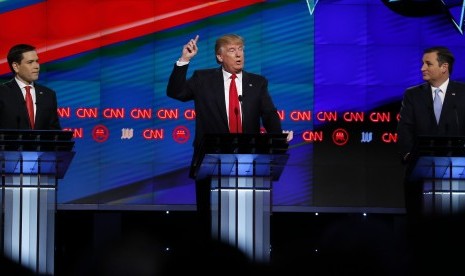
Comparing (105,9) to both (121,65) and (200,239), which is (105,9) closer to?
(121,65)

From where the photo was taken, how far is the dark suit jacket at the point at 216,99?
749 centimetres

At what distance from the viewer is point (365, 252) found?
3.21 m

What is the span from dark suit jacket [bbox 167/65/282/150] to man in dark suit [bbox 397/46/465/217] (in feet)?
3.08

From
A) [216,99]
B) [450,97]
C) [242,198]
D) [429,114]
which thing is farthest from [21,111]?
[450,97]

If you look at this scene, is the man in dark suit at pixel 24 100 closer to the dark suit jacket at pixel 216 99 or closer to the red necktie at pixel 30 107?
the red necktie at pixel 30 107

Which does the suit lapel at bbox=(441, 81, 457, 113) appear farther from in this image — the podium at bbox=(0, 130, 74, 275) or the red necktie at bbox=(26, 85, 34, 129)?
the red necktie at bbox=(26, 85, 34, 129)

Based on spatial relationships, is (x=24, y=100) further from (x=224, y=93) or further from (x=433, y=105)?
(x=433, y=105)

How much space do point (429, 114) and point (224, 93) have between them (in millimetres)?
1483

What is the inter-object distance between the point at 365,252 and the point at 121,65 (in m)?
6.69

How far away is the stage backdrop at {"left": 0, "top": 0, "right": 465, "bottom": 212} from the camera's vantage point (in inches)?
379

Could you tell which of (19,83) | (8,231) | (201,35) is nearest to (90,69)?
(201,35)

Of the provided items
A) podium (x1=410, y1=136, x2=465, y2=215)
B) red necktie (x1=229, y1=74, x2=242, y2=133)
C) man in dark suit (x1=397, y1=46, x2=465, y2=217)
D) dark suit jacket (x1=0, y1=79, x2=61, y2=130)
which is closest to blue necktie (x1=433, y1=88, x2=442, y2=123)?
man in dark suit (x1=397, y1=46, x2=465, y2=217)

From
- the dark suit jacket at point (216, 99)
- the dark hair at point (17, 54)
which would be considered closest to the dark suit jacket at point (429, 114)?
the dark suit jacket at point (216, 99)

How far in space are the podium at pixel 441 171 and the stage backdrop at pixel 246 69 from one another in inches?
102
